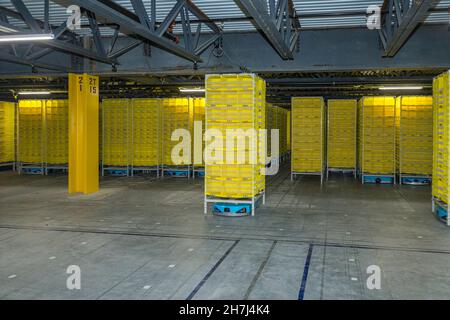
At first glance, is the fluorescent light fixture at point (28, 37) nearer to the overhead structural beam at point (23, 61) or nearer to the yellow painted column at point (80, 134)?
the overhead structural beam at point (23, 61)

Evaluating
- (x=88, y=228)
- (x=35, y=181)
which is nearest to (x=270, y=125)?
(x=35, y=181)

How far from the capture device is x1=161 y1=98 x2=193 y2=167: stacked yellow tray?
2205 centimetres

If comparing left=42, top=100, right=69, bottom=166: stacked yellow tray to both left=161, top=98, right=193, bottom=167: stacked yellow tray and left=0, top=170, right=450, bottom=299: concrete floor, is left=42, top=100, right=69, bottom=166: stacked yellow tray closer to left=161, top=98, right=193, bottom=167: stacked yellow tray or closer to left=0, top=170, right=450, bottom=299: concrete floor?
left=161, top=98, right=193, bottom=167: stacked yellow tray

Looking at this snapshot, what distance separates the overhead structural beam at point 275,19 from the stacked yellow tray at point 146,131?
1006cm

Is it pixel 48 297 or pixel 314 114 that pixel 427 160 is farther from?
pixel 48 297

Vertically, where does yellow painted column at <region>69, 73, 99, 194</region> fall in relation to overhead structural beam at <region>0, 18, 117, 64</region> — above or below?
below

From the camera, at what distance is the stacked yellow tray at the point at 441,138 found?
10.6 meters

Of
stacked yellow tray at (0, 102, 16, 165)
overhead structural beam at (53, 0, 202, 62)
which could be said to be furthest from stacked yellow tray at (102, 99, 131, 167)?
overhead structural beam at (53, 0, 202, 62)

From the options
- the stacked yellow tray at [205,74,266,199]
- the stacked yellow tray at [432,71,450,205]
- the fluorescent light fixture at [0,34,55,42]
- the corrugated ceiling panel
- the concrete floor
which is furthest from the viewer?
the stacked yellow tray at [205,74,266,199]

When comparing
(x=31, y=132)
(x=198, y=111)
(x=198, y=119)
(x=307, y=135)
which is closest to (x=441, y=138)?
(x=307, y=135)

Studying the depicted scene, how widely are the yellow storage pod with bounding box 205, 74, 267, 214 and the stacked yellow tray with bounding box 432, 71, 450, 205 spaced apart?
4.60 metres

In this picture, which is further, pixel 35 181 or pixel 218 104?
pixel 35 181
